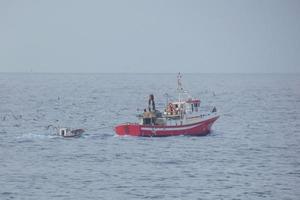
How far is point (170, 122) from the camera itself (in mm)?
97250

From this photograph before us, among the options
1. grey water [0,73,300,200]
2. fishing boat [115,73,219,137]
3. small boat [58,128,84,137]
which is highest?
fishing boat [115,73,219,137]

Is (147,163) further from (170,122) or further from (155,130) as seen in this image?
(170,122)

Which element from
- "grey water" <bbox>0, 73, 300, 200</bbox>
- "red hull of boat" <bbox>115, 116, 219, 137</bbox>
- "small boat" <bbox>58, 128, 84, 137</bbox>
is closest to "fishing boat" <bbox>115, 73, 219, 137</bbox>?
"red hull of boat" <bbox>115, 116, 219, 137</bbox>

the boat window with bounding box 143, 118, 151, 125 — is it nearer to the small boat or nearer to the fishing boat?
the fishing boat

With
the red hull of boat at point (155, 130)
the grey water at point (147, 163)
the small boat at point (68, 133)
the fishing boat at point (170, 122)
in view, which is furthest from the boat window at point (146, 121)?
the small boat at point (68, 133)

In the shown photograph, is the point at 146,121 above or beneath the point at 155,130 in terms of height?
above

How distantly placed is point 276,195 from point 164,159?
65.1 ft

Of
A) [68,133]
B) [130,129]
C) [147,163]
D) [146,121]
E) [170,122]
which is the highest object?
[146,121]

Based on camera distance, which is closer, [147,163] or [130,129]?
[147,163]

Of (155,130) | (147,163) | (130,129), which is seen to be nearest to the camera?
(147,163)

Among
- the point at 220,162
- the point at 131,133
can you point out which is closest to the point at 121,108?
the point at 131,133

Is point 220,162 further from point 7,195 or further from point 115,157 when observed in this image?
point 7,195

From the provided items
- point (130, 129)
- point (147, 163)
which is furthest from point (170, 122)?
point (147, 163)

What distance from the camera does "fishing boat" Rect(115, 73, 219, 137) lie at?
→ 316 feet
